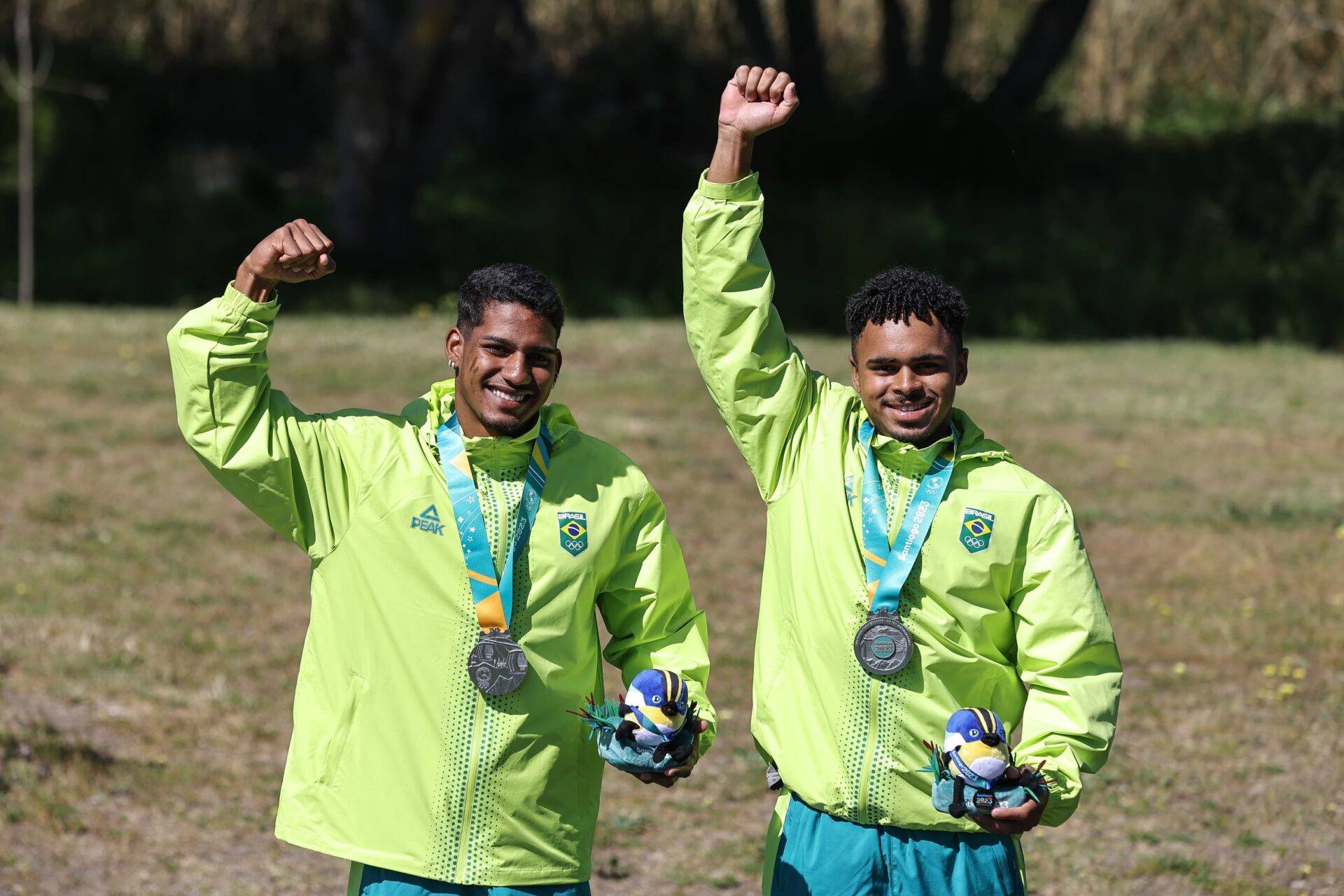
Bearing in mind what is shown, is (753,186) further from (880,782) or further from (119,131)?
(119,131)

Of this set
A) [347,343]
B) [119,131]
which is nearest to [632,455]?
[347,343]

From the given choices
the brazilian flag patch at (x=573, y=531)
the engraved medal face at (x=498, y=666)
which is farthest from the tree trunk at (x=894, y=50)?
the engraved medal face at (x=498, y=666)

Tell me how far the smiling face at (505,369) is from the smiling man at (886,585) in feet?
1.15

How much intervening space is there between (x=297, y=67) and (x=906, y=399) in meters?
24.8

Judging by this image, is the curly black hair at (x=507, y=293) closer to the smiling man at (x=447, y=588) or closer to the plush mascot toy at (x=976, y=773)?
the smiling man at (x=447, y=588)

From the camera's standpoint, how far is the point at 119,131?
888 inches

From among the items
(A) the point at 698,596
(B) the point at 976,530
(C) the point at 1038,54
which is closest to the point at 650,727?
(B) the point at 976,530

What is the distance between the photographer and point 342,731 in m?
3.83

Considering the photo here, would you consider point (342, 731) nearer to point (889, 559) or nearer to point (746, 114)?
point (889, 559)

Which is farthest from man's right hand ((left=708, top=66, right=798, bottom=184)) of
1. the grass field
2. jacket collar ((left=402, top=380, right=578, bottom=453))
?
the grass field

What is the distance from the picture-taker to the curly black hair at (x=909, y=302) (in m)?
3.88

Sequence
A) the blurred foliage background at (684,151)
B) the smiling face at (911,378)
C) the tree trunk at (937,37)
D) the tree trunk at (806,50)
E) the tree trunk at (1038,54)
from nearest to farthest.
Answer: the smiling face at (911,378), the blurred foliage background at (684,151), the tree trunk at (1038,54), the tree trunk at (806,50), the tree trunk at (937,37)

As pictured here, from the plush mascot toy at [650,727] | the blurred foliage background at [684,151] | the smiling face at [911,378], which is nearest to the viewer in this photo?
the plush mascot toy at [650,727]

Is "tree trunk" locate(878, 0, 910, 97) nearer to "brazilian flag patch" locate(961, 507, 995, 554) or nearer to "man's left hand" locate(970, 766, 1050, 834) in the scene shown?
"brazilian flag patch" locate(961, 507, 995, 554)
